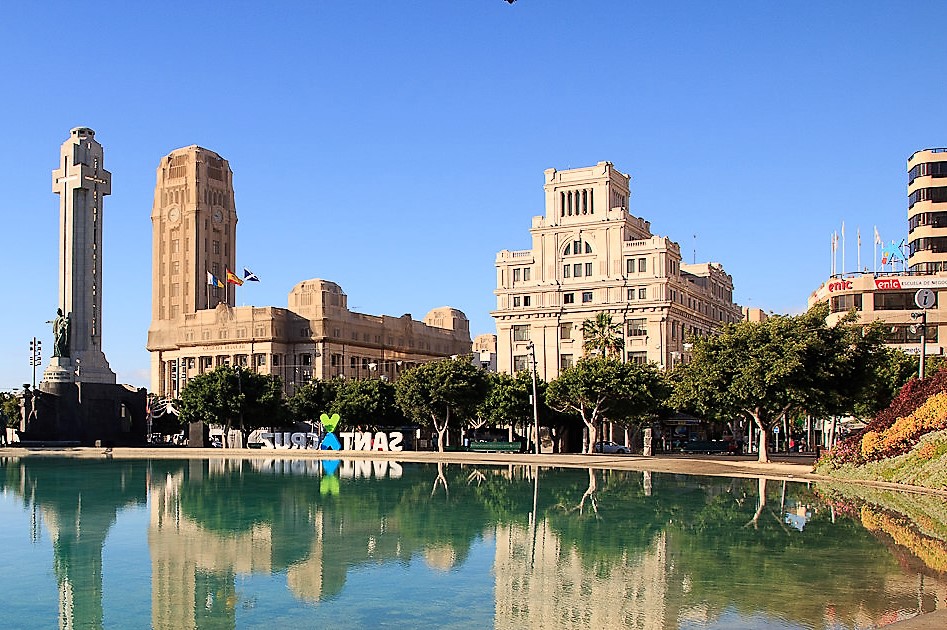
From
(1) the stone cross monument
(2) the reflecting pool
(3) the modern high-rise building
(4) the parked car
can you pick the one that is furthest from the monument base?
(3) the modern high-rise building

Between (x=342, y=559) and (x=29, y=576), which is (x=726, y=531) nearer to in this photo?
(x=342, y=559)

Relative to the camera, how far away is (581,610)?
14.5 meters

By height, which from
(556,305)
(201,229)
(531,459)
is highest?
(201,229)

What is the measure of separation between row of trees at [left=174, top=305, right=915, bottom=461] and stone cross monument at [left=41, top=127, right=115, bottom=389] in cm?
1228

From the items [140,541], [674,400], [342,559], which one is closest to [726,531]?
[342,559]

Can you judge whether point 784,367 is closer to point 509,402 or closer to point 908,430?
point 908,430

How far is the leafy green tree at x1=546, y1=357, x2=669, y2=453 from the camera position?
2638 inches

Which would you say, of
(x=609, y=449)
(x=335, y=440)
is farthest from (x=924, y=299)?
(x=335, y=440)

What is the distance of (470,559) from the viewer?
19.4 meters

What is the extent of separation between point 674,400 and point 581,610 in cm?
4265

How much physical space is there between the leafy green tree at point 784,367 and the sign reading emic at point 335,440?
24759 mm

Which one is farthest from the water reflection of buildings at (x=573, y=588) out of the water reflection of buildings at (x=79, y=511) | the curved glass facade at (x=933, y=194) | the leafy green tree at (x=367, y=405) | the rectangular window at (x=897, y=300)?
the curved glass facade at (x=933, y=194)

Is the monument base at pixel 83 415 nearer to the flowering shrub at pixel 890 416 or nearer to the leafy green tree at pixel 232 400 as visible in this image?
the leafy green tree at pixel 232 400

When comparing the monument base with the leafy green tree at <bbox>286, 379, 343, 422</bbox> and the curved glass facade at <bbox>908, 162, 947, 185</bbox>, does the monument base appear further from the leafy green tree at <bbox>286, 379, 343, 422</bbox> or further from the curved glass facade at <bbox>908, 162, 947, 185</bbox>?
the curved glass facade at <bbox>908, 162, 947, 185</bbox>
